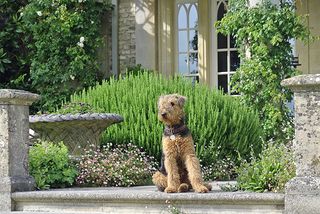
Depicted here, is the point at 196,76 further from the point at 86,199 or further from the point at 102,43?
the point at 86,199

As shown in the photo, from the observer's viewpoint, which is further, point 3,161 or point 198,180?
point 3,161

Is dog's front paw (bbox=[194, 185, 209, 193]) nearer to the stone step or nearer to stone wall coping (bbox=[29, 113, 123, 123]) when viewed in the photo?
the stone step

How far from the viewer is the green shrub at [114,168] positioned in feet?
26.7

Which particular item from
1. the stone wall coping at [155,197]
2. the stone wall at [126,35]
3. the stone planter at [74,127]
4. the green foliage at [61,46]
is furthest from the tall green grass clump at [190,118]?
the stone wall at [126,35]

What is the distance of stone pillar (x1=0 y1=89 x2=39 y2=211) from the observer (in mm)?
7004

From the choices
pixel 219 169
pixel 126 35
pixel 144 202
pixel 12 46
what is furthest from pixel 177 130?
pixel 12 46

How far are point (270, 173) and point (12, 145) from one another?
2.53 meters

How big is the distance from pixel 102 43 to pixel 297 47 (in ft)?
11.9

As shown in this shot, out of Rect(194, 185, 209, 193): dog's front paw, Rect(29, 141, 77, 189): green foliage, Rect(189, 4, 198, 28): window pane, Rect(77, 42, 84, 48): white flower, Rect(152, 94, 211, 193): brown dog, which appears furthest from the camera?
Rect(189, 4, 198, 28): window pane

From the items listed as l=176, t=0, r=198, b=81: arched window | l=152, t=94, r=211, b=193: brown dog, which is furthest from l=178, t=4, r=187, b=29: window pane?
l=152, t=94, r=211, b=193: brown dog

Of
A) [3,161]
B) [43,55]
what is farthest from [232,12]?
A: [3,161]

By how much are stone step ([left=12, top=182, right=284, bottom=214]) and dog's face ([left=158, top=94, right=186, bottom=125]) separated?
65 cm

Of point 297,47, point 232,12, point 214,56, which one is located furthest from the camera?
point 214,56

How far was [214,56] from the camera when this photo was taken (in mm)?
13141
